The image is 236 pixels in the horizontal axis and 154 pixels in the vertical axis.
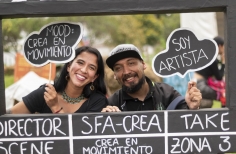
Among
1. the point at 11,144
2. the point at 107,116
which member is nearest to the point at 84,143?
the point at 107,116

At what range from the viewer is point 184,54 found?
2.89 meters

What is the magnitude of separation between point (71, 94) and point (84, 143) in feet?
1.89

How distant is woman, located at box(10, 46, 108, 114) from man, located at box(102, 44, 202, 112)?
145mm

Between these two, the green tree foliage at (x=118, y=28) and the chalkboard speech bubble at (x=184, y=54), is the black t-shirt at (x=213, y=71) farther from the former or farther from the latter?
the green tree foliage at (x=118, y=28)

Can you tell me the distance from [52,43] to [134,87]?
2.73ft

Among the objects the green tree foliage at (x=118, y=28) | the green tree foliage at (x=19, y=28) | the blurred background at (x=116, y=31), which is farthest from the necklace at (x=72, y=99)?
the green tree foliage at (x=118, y=28)

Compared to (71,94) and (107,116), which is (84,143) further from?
(71,94)

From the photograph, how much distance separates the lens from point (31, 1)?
9.28ft

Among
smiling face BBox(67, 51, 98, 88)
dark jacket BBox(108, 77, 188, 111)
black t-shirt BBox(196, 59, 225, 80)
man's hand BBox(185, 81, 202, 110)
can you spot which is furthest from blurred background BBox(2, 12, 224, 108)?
man's hand BBox(185, 81, 202, 110)

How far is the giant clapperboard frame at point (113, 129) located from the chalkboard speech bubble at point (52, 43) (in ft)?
0.35

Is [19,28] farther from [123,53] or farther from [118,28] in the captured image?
[123,53]

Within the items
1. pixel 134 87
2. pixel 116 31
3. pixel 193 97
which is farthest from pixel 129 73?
pixel 116 31

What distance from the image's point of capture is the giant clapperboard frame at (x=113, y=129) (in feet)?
9.32

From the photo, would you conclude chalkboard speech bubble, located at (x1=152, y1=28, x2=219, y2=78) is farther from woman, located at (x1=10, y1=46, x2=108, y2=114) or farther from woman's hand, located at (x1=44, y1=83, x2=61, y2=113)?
woman's hand, located at (x1=44, y1=83, x2=61, y2=113)
